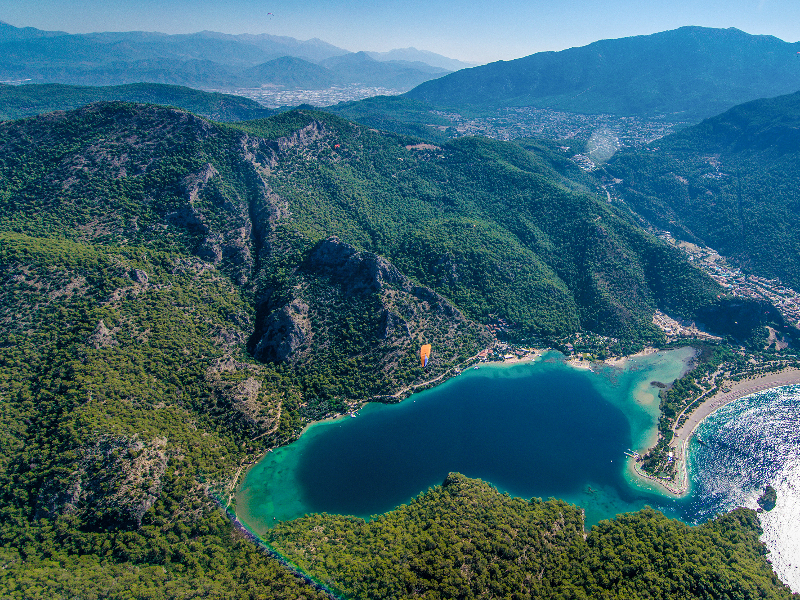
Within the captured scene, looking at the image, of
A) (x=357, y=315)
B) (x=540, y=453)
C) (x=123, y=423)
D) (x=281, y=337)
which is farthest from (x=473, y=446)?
(x=123, y=423)

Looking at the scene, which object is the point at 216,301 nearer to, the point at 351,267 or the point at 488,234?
the point at 351,267

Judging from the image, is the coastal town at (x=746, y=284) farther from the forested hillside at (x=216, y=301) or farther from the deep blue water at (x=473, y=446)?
the deep blue water at (x=473, y=446)

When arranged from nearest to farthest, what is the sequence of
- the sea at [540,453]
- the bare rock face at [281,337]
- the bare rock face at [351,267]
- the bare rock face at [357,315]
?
1. the sea at [540,453]
2. the bare rock face at [281,337]
3. the bare rock face at [357,315]
4. the bare rock face at [351,267]

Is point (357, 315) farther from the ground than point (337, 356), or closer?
farther from the ground

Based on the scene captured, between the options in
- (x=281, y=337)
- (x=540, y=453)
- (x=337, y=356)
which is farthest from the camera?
(x=337, y=356)

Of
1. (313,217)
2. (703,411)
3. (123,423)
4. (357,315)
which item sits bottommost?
(703,411)

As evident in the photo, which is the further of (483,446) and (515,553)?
(483,446)

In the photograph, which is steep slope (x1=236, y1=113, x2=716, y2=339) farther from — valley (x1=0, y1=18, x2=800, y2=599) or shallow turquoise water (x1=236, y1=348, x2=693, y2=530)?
shallow turquoise water (x1=236, y1=348, x2=693, y2=530)

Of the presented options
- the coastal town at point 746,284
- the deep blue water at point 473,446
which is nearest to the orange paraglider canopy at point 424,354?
the deep blue water at point 473,446
